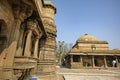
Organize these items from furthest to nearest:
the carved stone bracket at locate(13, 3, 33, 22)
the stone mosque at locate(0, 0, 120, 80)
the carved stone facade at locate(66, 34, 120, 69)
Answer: the carved stone facade at locate(66, 34, 120, 69)
the carved stone bracket at locate(13, 3, 33, 22)
the stone mosque at locate(0, 0, 120, 80)

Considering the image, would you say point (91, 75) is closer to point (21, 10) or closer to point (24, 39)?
point (24, 39)

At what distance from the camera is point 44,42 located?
932 cm

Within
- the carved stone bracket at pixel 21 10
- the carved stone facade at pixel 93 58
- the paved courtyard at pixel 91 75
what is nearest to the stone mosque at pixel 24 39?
the carved stone bracket at pixel 21 10

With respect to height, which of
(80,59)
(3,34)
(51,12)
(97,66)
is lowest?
(97,66)

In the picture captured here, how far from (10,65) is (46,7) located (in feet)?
26.7

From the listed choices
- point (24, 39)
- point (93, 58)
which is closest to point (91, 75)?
point (24, 39)

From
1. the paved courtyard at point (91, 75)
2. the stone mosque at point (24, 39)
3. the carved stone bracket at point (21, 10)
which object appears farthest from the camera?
the paved courtyard at point (91, 75)

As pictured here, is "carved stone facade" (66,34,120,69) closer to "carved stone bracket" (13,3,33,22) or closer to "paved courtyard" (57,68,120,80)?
"paved courtyard" (57,68,120,80)

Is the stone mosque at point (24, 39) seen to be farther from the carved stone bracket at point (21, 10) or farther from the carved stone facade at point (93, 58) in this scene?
the carved stone facade at point (93, 58)

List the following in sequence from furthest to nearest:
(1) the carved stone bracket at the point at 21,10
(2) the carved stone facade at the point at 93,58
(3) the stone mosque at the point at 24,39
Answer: (2) the carved stone facade at the point at 93,58
(1) the carved stone bracket at the point at 21,10
(3) the stone mosque at the point at 24,39

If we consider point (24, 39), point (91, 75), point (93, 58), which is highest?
point (24, 39)

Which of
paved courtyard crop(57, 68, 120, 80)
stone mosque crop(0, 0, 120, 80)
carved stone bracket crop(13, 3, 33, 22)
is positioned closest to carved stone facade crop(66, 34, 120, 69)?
paved courtyard crop(57, 68, 120, 80)

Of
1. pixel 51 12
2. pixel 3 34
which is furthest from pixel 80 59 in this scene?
pixel 3 34

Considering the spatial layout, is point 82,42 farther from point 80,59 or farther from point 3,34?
point 3,34
